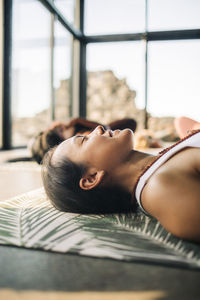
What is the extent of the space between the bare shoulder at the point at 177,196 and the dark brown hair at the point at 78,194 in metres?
0.17

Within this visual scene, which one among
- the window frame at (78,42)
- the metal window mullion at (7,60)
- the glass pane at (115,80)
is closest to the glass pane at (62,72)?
the window frame at (78,42)

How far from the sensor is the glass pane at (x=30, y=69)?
140 inches

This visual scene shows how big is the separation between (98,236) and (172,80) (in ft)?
16.4

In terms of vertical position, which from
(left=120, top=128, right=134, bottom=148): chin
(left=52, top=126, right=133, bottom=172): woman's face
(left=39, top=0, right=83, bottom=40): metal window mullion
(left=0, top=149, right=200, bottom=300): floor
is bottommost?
(left=0, top=149, right=200, bottom=300): floor

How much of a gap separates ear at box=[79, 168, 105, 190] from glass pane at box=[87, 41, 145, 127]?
4.57 m

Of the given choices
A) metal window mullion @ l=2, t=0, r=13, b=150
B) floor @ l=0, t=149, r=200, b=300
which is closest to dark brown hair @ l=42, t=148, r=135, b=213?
floor @ l=0, t=149, r=200, b=300

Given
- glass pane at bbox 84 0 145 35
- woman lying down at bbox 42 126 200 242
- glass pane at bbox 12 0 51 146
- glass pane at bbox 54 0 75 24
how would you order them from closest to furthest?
woman lying down at bbox 42 126 200 242 → glass pane at bbox 12 0 51 146 → glass pane at bbox 54 0 75 24 → glass pane at bbox 84 0 145 35

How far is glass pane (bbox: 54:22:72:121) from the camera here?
473 centimetres

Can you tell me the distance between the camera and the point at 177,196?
75 cm

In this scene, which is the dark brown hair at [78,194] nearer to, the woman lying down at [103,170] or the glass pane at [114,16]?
the woman lying down at [103,170]

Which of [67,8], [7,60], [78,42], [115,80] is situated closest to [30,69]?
[7,60]

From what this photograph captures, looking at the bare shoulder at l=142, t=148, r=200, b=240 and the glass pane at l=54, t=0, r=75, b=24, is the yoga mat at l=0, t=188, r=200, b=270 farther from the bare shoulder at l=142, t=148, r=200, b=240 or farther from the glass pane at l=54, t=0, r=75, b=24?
the glass pane at l=54, t=0, r=75, b=24

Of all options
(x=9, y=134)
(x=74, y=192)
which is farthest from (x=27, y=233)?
(x=9, y=134)

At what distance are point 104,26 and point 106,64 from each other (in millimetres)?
691
